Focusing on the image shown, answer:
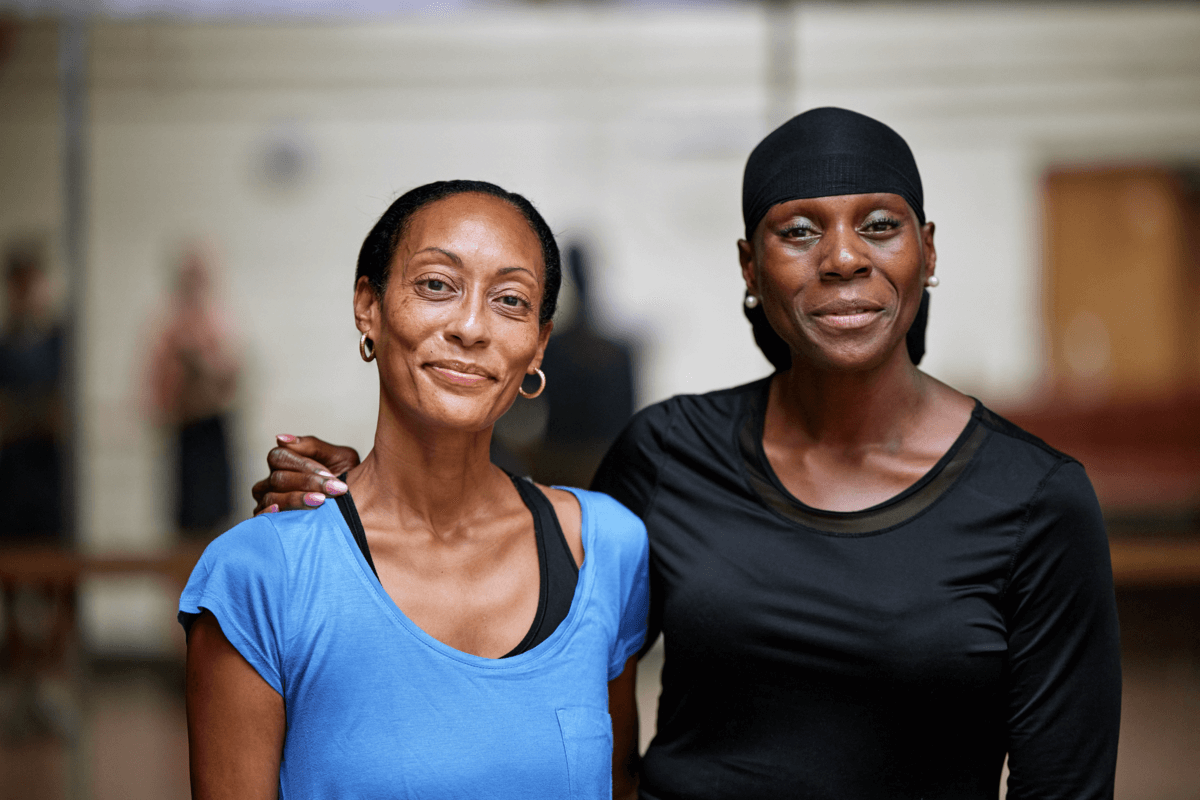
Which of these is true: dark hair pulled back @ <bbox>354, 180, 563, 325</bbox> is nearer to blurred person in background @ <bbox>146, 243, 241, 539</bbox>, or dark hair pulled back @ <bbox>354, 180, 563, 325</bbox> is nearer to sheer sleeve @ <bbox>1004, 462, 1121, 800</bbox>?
sheer sleeve @ <bbox>1004, 462, 1121, 800</bbox>

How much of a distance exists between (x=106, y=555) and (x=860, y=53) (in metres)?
5.08

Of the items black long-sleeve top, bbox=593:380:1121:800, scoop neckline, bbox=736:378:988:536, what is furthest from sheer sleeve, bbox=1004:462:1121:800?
scoop neckline, bbox=736:378:988:536

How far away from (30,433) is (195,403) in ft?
2.72

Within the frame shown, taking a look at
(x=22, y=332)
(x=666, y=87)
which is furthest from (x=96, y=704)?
(x=666, y=87)

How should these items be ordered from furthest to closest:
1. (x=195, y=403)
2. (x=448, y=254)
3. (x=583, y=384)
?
(x=195, y=403) → (x=583, y=384) → (x=448, y=254)

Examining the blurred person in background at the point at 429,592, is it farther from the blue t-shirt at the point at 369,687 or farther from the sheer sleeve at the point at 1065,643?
the sheer sleeve at the point at 1065,643

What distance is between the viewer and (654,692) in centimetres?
467

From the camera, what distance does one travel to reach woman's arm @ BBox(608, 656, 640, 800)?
157 centimetres

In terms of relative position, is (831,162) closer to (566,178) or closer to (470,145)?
(566,178)

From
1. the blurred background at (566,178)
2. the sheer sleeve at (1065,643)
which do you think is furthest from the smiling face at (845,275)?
the blurred background at (566,178)

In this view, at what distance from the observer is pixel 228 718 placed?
1.24 metres

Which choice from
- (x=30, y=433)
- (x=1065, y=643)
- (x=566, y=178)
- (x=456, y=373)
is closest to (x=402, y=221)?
(x=456, y=373)

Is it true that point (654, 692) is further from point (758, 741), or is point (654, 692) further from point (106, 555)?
point (758, 741)

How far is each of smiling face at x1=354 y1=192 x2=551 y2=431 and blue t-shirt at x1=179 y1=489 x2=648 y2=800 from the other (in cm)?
20
